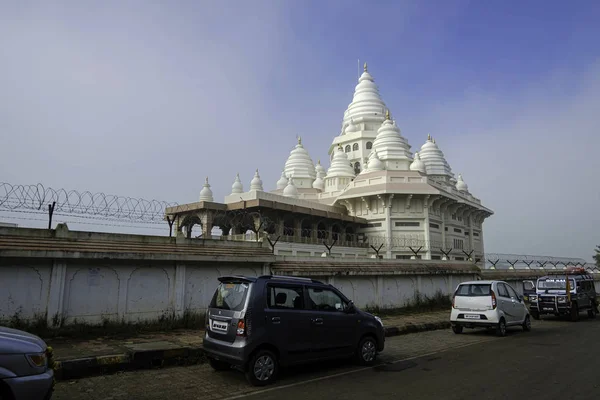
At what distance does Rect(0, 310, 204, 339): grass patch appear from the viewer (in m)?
9.20

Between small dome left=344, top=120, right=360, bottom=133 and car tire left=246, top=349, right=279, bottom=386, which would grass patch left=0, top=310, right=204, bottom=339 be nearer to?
car tire left=246, top=349, right=279, bottom=386

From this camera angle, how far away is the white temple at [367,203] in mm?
34281

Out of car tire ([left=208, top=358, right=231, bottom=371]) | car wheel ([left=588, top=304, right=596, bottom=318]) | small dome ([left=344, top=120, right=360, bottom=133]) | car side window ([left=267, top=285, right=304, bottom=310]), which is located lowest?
car wheel ([left=588, top=304, right=596, bottom=318])

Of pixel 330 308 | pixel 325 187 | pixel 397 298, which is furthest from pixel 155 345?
pixel 325 187

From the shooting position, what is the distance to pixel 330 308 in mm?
8062

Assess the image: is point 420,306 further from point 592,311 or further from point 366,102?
point 366,102

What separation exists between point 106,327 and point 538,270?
102 feet

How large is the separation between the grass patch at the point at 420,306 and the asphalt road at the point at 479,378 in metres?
6.40

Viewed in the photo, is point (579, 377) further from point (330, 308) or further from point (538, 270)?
point (538, 270)

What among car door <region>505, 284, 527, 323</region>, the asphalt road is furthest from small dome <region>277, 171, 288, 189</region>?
the asphalt road

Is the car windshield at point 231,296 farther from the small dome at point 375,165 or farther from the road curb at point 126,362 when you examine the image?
the small dome at point 375,165

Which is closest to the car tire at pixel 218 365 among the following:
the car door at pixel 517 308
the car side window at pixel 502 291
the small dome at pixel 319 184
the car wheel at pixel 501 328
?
the car wheel at pixel 501 328

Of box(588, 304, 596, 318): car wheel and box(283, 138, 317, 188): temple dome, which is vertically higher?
box(283, 138, 317, 188): temple dome

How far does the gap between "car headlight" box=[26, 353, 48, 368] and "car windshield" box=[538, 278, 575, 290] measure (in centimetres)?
1920
